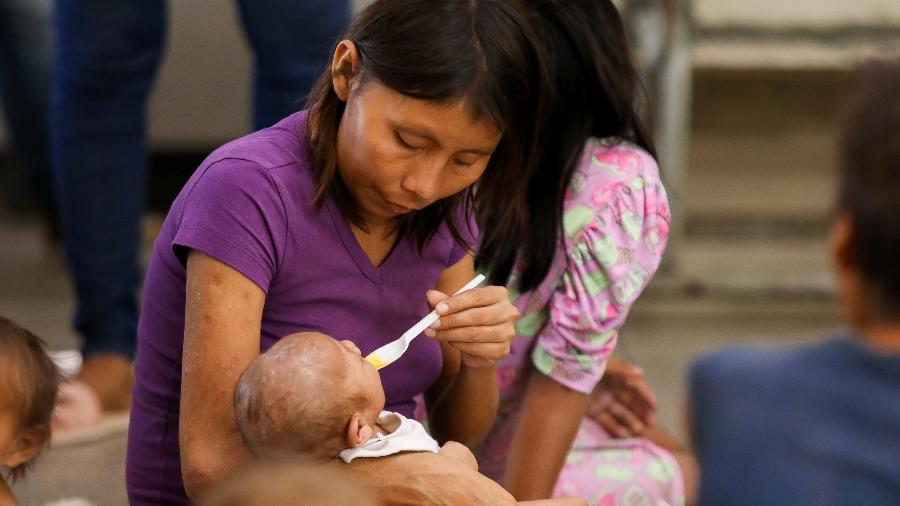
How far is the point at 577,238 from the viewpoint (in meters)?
1.62

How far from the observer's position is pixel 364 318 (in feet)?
4.83

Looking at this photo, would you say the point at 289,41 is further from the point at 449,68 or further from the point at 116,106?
the point at 449,68

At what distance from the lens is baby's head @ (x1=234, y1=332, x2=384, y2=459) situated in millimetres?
1249

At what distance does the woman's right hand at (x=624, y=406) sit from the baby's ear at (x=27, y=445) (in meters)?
0.78

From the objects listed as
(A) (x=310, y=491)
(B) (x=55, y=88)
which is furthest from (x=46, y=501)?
(A) (x=310, y=491)

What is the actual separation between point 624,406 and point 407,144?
0.67 m

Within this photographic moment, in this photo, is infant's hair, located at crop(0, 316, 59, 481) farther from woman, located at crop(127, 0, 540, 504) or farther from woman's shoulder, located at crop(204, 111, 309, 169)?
woman's shoulder, located at crop(204, 111, 309, 169)

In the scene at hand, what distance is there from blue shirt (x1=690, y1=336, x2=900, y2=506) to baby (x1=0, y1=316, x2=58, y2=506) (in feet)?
2.91

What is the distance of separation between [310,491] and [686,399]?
1.21 ft

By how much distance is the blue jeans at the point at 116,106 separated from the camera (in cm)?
204

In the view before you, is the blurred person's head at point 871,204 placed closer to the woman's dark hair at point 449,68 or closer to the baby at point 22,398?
the woman's dark hair at point 449,68

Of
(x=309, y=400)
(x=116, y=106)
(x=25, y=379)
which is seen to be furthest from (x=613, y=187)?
(x=116, y=106)

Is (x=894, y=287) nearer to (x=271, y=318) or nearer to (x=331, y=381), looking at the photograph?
(x=331, y=381)

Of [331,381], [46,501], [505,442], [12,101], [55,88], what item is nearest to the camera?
[331,381]
